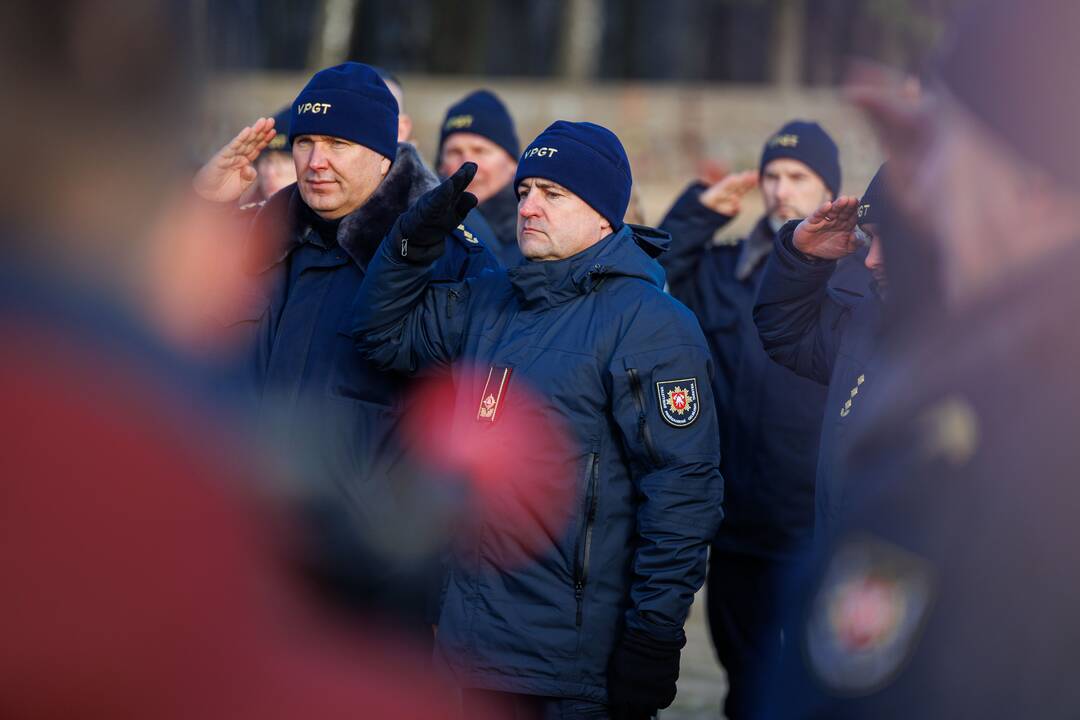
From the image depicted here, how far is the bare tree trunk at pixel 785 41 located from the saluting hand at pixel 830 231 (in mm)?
18136

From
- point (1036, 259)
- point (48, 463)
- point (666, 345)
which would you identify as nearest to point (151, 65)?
point (48, 463)

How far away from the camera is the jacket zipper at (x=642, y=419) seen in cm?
308

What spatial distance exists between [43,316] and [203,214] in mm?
1847

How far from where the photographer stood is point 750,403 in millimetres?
4613

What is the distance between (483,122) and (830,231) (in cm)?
240

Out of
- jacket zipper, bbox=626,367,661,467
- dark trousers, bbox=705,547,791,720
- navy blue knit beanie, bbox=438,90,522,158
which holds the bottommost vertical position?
dark trousers, bbox=705,547,791,720

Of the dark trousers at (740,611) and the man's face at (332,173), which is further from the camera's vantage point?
the dark trousers at (740,611)

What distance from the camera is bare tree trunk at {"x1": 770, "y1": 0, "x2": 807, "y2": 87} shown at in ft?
68.3

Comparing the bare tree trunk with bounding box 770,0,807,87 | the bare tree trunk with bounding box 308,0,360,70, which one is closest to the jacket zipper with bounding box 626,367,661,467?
the bare tree trunk with bounding box 308,0,360,70

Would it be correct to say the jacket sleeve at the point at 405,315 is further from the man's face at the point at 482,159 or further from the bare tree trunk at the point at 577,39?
the bare tree trunk at the point at 577,39

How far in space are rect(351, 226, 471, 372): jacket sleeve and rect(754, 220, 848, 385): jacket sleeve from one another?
78 cm

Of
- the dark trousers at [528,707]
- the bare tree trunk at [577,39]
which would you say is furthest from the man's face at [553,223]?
the bare tree trunk at [577,39]

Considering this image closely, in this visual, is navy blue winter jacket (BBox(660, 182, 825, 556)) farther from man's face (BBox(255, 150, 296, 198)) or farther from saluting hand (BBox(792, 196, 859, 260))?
man's face (BBox(255, 150, 296, 198))

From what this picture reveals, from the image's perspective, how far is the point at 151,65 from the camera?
1.69 meters
